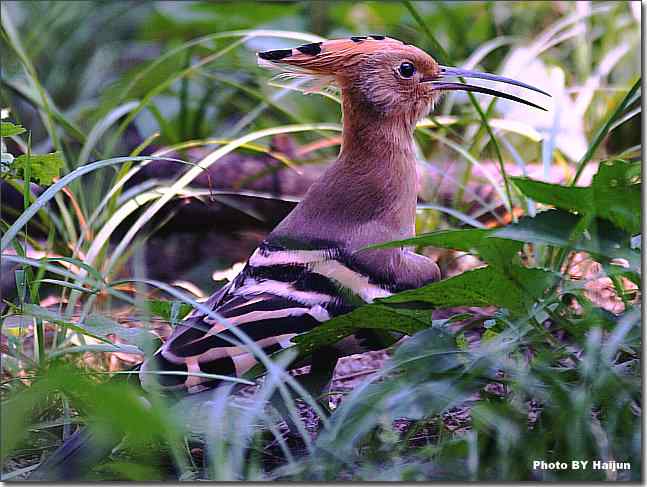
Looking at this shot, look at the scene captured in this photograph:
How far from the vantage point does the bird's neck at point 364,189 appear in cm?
144

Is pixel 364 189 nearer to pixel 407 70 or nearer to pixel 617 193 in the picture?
pixel 407 70

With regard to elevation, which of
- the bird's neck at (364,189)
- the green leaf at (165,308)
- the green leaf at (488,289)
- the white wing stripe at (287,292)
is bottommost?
the green leaf at (165,308)

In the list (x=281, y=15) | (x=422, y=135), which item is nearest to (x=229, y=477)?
(x=422, y=135)

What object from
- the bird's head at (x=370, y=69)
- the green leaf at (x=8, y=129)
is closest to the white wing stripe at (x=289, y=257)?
the bird's head at (x=370, y=69)

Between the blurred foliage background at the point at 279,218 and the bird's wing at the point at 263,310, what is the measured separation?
54 mm

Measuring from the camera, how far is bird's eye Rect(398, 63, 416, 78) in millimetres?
1501

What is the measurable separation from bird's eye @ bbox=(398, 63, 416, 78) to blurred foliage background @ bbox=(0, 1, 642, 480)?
21cm

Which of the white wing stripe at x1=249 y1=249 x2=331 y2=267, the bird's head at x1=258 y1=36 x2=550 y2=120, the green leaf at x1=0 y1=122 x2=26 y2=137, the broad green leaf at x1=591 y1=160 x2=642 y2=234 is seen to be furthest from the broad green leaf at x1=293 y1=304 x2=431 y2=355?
the green leaf at x1=0 y1=122 x2=26 y2=137

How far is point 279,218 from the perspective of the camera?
2.16 meters

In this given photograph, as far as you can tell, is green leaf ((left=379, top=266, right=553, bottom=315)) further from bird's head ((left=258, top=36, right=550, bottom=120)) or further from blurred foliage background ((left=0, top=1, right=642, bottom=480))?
bird's head ((left=258, top=36, right=550, bottom=120))

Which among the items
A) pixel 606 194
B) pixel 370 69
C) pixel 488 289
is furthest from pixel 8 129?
pixel 606 194

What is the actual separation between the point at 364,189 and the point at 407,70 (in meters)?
0.22

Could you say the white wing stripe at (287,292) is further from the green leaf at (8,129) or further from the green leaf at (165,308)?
the green leaf at (8,129)

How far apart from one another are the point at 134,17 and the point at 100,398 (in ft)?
8.09
